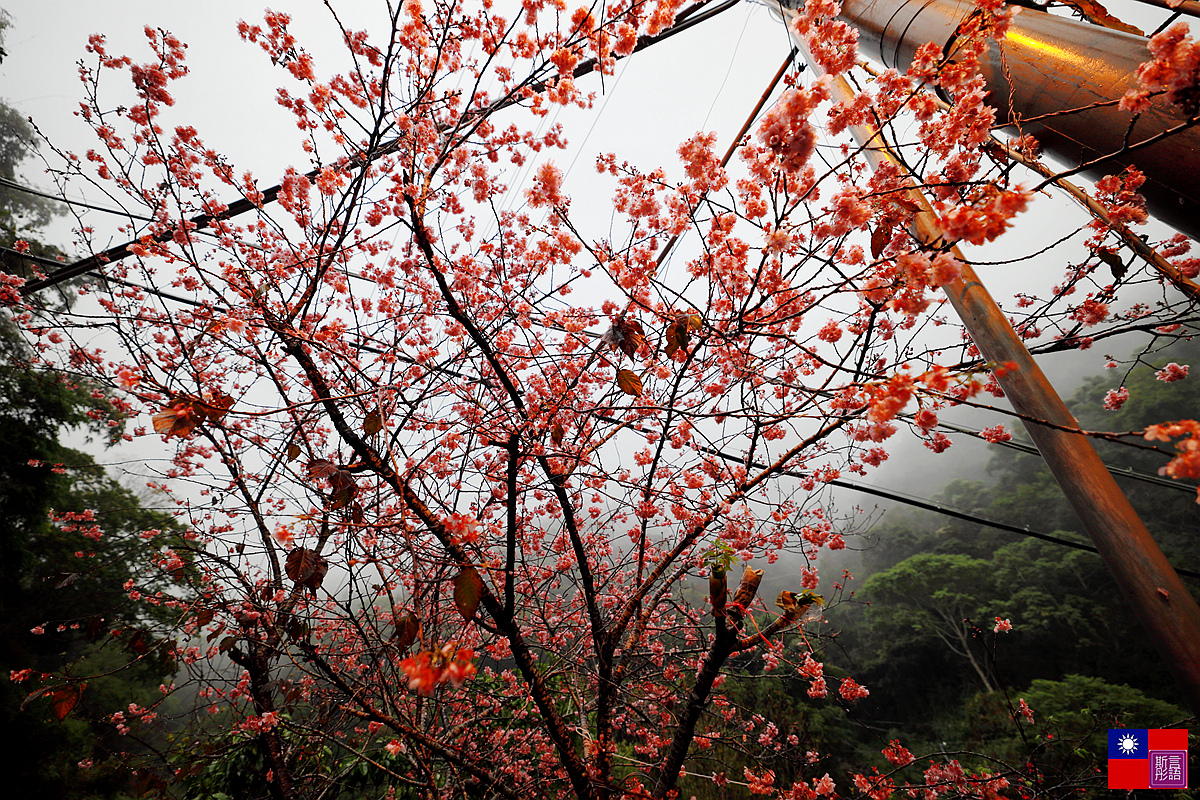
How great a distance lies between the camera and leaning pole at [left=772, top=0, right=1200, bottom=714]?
1.26 meters

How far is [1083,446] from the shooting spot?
57.1 inches

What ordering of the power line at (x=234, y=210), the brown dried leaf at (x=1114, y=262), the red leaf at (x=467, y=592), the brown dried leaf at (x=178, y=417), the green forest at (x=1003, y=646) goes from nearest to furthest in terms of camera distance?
the brown dried leaf at (x=178, y=417) → the red leaf at (x=467, y=592) → the brown dried leaf at (x=1114, y=262) → the power line at (x=234, y=210) → the green forest at (x=1003, y=646)

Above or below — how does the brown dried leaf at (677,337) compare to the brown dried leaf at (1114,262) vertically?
below

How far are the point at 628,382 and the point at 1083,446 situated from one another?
5.47ft

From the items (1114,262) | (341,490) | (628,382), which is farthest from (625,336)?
(1114,262)

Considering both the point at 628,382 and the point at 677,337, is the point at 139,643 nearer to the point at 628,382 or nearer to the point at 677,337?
the point at 628,382

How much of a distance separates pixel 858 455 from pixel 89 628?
592cm

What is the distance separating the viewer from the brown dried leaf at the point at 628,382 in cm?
175

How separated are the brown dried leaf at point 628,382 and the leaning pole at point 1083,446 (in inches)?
45.9

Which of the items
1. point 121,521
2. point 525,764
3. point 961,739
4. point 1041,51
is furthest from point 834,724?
point 121,521

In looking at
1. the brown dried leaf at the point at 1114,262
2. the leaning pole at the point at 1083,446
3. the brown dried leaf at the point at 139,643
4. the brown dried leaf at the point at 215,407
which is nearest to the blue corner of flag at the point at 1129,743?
the leaning pole at the point at 1083,446

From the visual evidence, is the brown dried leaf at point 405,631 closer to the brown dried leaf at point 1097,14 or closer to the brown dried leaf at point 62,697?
the brown dried leaf at point 62,697

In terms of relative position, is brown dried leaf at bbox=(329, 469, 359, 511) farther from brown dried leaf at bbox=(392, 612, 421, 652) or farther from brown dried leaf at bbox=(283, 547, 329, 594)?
brown dried leaf at bbox=(392, 612, 421, 652)

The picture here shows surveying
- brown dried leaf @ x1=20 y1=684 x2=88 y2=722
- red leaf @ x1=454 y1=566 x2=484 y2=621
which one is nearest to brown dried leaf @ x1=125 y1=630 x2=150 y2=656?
brown dried leaf @ x1=20 y1=684 x2=88 y2=722
